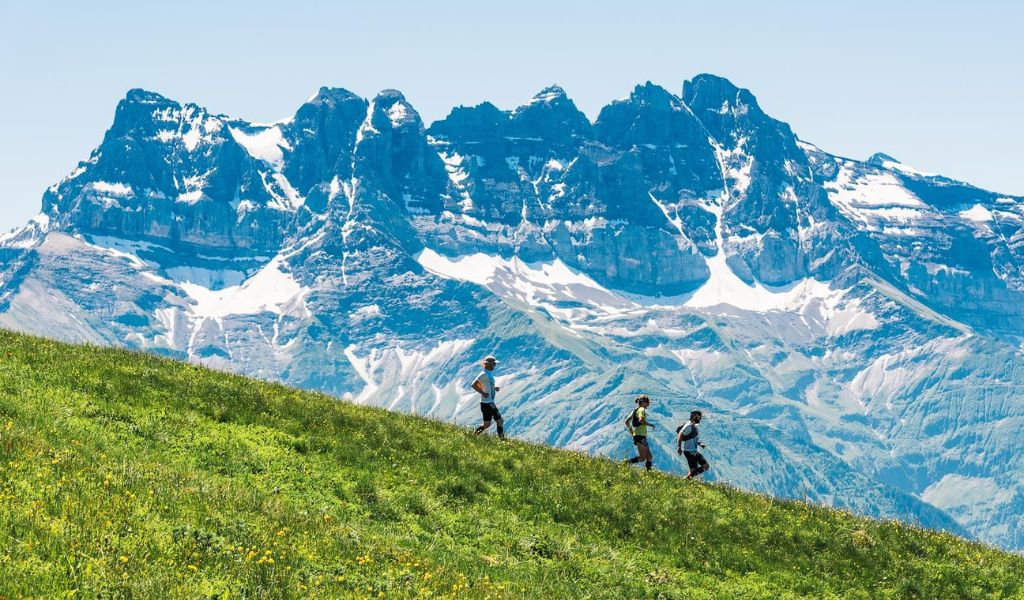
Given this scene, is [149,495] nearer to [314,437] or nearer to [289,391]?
[314,437]

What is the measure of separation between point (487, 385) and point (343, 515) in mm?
12694

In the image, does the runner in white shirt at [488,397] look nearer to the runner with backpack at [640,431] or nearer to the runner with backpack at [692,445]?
the runner with backpack at [640,431]

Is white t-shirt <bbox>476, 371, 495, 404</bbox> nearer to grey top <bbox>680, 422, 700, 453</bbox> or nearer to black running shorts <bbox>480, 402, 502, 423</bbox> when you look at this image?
black running shorts <bbox>480, 402, 502, 423</bbox>

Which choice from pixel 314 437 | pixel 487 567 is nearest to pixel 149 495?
pixel 487 567

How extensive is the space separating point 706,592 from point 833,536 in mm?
6274

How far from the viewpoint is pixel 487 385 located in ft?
116

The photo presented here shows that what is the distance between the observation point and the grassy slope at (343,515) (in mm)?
16281

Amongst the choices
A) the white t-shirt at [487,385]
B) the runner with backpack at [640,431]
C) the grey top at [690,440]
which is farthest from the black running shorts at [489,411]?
the grey top at [690,440]

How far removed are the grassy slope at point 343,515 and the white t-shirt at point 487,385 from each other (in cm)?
311

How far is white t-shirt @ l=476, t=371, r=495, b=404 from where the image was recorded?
34.9 m

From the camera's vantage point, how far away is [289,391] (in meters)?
32.8

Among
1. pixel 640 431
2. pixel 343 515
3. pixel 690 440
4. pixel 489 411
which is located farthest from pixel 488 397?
pixel 343 515

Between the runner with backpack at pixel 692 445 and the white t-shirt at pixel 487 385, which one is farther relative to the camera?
the white t-shirt at pixel 487 385

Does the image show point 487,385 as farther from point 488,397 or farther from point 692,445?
point 692,445
